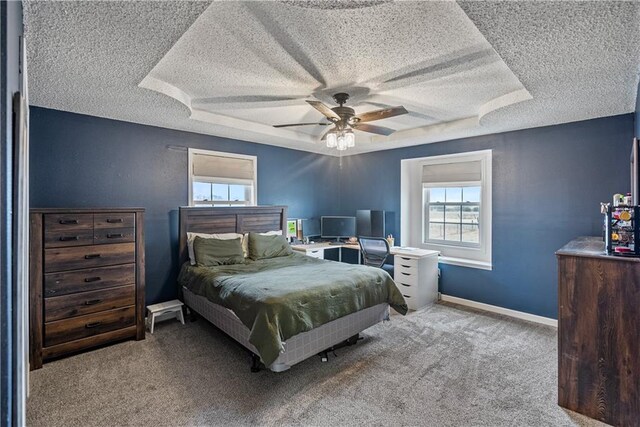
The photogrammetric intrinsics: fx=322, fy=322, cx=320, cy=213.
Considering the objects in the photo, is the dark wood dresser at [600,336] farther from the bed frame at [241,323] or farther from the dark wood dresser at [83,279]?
the dark wood dresser at [83,279]

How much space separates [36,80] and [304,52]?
6.63 ft

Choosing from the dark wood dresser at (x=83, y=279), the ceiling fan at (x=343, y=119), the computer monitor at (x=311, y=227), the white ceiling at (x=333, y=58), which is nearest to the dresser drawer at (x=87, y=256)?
the dark wood dresser at (x=83, y=279)

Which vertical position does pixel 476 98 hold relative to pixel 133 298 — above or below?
above

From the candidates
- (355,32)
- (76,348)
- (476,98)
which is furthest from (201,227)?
(476,98)

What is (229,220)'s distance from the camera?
14.3 feet

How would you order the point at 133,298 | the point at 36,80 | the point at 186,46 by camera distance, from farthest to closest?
1. the point at 133,298
2. the point at 36,80
3. the point at 186,46

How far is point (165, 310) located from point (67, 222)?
134 centimetres

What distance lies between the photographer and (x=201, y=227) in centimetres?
410

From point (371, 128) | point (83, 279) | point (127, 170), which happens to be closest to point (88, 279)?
point (83, 279)

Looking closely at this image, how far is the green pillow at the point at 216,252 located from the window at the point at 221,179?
70 cm

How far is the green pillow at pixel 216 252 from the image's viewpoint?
3670mm

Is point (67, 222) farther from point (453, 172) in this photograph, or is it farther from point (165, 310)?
point (453, 172)

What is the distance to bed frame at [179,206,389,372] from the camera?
2607 millimetres

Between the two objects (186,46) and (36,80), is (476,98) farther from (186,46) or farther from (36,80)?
(36,80)
